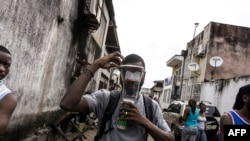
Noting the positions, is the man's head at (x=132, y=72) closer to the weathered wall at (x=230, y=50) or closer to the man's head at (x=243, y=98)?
the man's head at (x=243, y=98)

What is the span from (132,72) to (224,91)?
57.5ft

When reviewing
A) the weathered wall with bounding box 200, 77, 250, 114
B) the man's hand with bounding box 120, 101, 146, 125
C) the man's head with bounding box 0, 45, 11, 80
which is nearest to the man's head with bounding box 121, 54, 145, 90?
the man's hand with bounding box 120, 101, 146, 125

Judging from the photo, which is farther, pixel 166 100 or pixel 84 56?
pixel 166 100

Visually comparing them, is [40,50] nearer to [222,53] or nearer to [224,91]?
[224,91]

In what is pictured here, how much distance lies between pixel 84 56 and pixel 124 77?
33.8 ft

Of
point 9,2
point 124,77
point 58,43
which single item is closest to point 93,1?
point 58,43

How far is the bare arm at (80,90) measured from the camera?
2340mm

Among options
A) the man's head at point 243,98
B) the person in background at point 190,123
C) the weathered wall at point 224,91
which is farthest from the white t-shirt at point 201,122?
the weathered wall at point 224,91

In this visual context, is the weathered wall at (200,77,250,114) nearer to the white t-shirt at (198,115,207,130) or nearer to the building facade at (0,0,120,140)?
the white t-shirt at (198,115,207,130)

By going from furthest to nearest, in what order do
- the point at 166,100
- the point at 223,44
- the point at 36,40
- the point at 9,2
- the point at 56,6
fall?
the point at 166,100
the point at 223,44
the point at 56,6
the point at 36,40
the point at 9,2

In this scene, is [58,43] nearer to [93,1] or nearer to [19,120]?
[19,120]

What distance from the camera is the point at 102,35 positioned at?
16562 millimetres

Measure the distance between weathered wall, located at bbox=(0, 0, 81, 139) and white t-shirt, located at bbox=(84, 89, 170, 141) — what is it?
256 centimetres

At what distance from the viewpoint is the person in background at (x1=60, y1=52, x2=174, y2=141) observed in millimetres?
Answer: 2338
